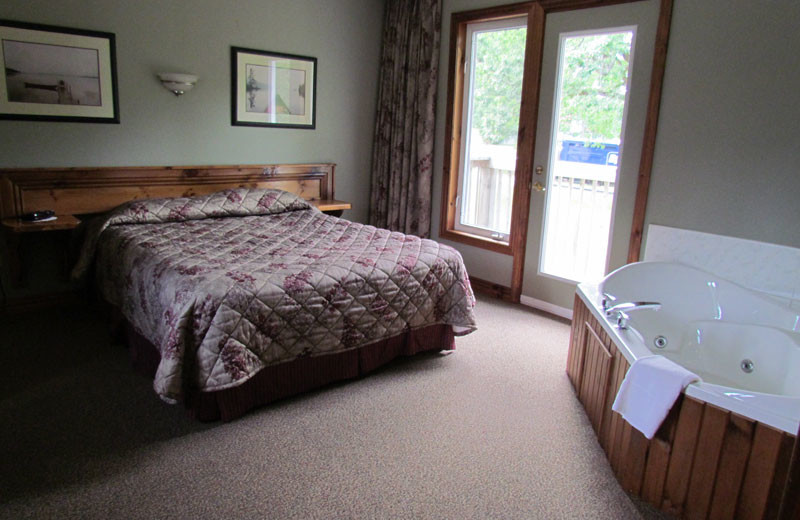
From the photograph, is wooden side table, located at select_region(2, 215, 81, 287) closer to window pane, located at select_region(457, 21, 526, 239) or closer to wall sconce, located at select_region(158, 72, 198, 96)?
wall sconce, located at select_region(158, 72, 198, 96)

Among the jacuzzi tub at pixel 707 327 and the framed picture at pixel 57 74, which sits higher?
the framed picture at pixel 57 74

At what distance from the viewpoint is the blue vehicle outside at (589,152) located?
362 centimetres

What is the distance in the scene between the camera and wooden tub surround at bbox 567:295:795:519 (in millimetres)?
1677

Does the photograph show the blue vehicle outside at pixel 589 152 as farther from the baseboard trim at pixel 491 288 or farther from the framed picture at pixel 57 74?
the framed picture at pixel 57 74

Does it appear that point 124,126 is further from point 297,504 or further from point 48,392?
point 297,504

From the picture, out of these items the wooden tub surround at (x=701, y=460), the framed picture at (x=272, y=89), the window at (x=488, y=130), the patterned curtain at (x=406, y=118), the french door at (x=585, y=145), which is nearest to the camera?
the wooden tub surround at (x=701, y=460)

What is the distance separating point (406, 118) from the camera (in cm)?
479

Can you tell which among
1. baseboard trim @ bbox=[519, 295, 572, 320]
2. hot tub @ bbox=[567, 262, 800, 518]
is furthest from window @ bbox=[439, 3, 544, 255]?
hot tub @ bbox=[567, 262, 800, 518]

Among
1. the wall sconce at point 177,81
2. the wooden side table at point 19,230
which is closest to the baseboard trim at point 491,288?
the wall sconce at point 177,81

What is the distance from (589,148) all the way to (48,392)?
3409 mm

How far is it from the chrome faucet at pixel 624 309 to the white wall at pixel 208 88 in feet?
9.69

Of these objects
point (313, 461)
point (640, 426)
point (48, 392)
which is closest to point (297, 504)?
point (313, 461)

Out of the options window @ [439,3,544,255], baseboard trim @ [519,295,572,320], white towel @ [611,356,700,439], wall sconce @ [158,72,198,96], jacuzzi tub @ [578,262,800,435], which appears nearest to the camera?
white towel @ [611,356,700,439]

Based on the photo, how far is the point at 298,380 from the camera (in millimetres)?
2635
